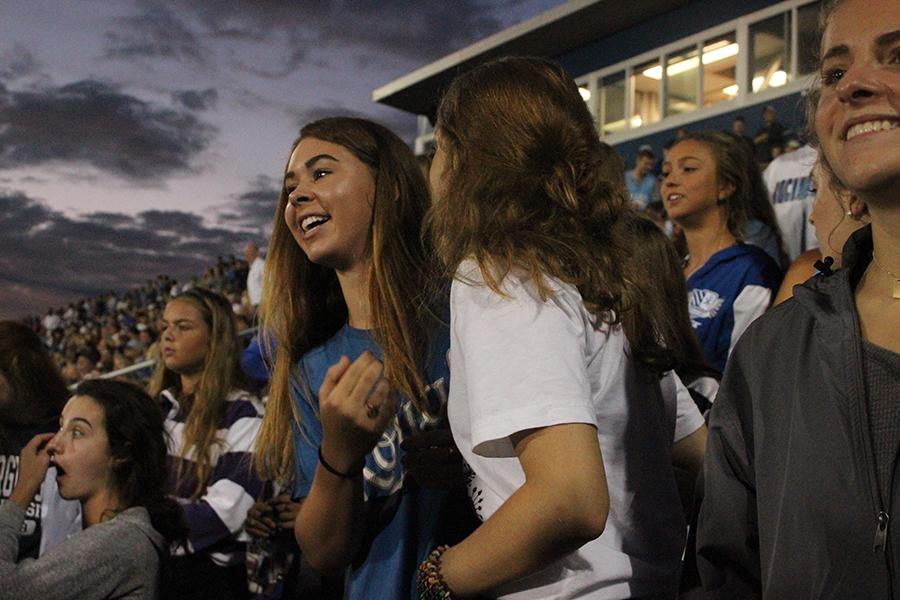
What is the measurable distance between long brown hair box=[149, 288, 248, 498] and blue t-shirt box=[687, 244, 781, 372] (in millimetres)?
2046

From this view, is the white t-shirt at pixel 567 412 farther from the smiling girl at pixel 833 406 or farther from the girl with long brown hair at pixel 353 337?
the girl with long brown hair at pixel 353 337

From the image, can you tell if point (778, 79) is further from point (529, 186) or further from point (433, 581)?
point (433, 581)

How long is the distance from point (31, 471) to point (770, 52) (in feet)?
41.8

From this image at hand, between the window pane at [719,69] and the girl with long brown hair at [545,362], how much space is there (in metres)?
13.4

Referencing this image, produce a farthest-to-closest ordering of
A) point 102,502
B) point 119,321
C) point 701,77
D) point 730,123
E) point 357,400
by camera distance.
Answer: point 119,321
point 701,77
point 730,123
point 102,502
point 357,400

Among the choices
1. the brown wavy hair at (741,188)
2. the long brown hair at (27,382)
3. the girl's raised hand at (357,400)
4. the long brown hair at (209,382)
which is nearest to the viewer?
the girl's raised hand at (357,400)

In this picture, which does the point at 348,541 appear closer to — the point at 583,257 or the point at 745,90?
the point at 583,257

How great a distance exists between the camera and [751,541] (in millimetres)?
1194

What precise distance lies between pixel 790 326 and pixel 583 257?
317mm

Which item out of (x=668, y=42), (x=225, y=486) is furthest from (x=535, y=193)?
(x=668, y=42)

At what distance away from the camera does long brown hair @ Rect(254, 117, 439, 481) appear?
1979mm

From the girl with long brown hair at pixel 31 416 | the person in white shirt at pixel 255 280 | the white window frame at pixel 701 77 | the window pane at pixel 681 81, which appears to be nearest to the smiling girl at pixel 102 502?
the girl with long brown hair at pixel 31 416

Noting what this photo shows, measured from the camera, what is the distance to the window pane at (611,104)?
1582 cm

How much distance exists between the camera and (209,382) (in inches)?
151
